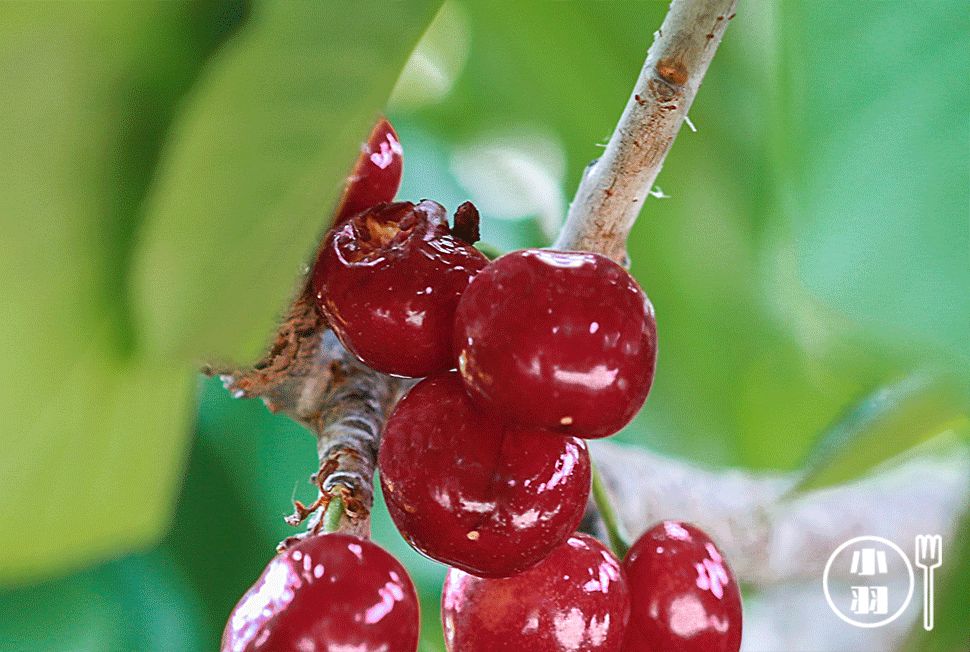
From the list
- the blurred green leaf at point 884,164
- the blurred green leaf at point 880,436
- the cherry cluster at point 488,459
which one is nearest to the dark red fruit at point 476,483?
the cherry cluster at point 488,459

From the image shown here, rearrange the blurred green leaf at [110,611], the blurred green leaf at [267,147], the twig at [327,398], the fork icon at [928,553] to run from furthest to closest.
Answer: the fork icon at [928,553], the blurred green leaf at [110,611], the twig at [327,398], the blurred green leaf at [267,147]

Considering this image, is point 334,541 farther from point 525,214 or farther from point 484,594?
point 525,214

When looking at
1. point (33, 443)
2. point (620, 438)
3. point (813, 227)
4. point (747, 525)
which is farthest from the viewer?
point (620, 438)

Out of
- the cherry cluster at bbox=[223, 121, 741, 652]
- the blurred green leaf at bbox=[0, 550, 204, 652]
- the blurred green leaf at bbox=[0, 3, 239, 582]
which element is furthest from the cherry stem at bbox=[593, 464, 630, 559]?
the blurred green leaf at bbox=[0, 550, 204, 652]

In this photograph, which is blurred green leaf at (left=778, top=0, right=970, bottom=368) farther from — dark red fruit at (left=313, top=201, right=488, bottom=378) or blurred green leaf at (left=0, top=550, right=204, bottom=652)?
blurred green leaf at (left=0, top=550, right=204, bottom=652)

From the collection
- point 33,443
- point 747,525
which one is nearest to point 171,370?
point 33,443

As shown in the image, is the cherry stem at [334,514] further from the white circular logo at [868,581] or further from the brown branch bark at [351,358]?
the white circular logo at [868,581]
